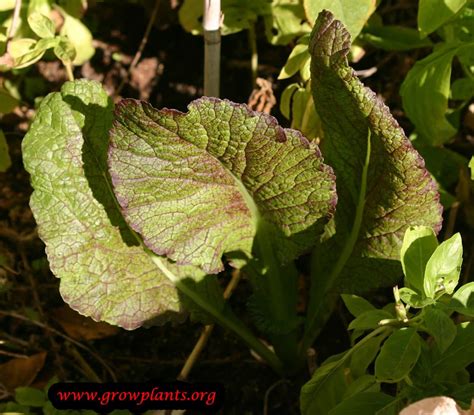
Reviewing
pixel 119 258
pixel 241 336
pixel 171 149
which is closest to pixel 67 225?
pixel 119 258

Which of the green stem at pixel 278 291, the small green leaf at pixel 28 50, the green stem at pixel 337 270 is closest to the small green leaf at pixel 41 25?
the small green leaf at pixel 28 50

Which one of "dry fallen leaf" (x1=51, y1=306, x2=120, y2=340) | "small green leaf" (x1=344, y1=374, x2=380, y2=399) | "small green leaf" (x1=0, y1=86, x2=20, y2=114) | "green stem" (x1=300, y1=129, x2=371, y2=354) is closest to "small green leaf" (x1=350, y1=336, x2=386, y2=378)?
"small green leaf" (x1=344, y1=374, x2=380, y2=399)

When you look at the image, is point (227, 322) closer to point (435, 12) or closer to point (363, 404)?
point (363, 404)

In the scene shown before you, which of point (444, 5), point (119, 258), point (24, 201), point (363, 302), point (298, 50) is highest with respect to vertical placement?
point (444, 5)

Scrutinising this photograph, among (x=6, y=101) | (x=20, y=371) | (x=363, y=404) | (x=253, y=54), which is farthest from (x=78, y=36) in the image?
(x=363, y=404)

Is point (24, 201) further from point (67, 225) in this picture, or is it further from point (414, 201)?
point (414, 201)

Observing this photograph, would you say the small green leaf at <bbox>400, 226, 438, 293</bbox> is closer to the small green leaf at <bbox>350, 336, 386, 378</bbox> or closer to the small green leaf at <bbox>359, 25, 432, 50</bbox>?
the small green leaf at <bbox>350, 336, 386, 378</bbox>
